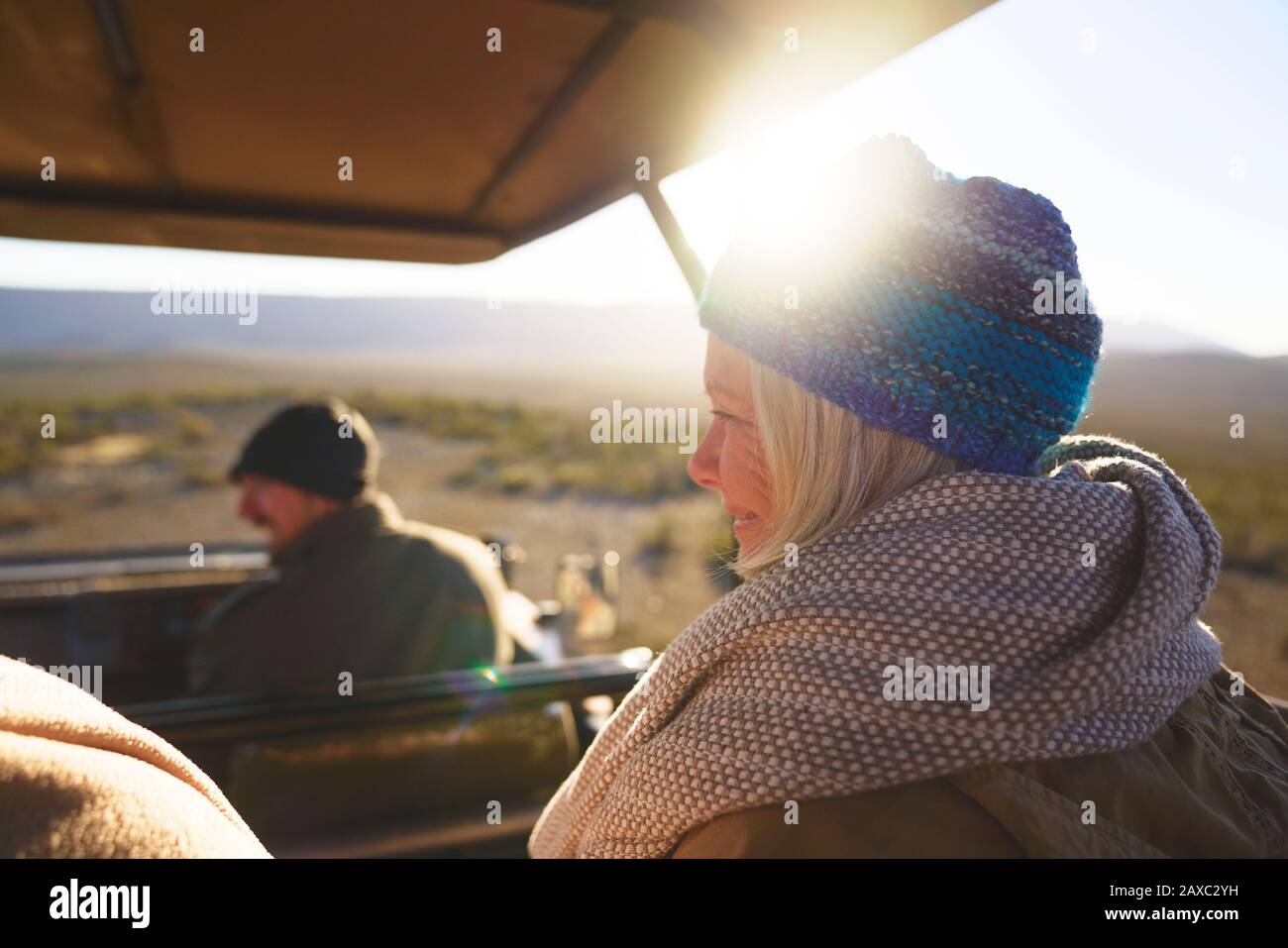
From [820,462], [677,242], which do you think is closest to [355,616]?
[677,242]

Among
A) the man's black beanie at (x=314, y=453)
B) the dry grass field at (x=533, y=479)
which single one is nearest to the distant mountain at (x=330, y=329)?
the dry grass field at (x=533, y=479)

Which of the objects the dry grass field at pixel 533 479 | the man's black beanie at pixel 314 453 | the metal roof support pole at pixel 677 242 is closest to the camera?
the metal roof support pole at pixel 677 242

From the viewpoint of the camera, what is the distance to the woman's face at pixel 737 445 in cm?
140

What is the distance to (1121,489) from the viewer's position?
121 cm

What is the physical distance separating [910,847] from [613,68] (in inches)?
61.6

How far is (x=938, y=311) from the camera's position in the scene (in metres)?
1.16

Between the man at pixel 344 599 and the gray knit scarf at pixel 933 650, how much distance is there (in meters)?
1.71

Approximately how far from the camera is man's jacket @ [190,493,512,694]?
2.76 meters

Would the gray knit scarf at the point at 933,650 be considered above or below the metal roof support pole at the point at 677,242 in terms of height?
below

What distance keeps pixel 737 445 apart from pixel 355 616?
5.94 feet

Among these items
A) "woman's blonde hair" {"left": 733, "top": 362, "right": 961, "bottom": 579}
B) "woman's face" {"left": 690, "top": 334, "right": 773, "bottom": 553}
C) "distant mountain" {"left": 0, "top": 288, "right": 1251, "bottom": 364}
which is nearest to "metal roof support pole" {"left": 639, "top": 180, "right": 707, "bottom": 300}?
"woman's face" {"left": 690, "top": 334, "right": 773, "bottom": 553}

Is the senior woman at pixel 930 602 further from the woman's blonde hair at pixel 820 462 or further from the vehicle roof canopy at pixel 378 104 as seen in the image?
the vehicle roof canopy at pixel 378 104

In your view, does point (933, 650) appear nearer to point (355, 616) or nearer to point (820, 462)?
point (820, 462)

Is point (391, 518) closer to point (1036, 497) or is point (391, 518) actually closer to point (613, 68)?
point (613, 68)
